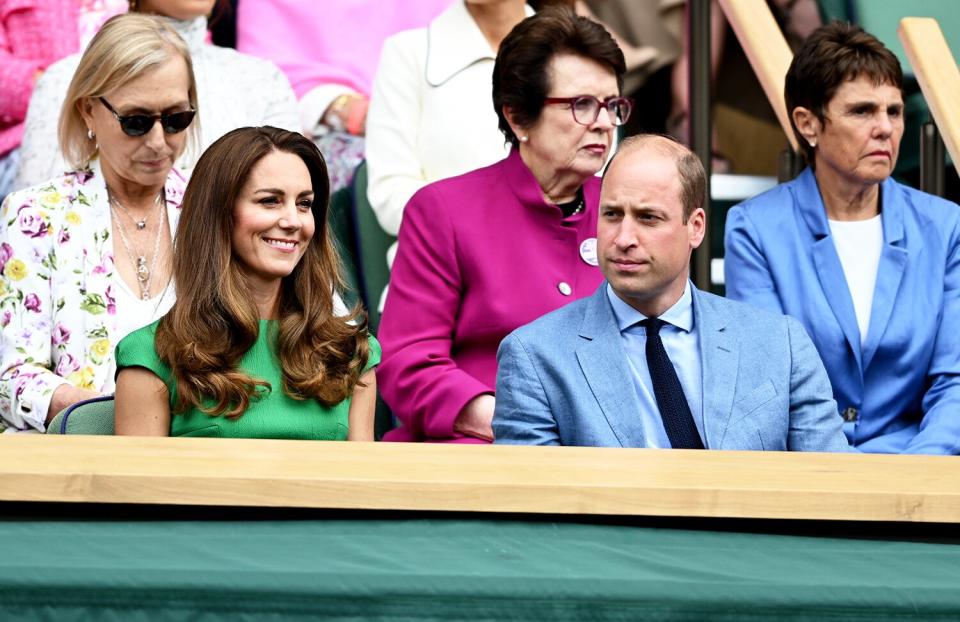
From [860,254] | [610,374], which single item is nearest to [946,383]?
[860,254]

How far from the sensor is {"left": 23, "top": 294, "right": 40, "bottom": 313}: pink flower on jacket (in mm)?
2660

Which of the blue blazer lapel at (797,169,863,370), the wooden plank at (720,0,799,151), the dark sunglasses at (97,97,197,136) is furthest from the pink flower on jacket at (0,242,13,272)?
the wooden plank at (720,0,799,151)

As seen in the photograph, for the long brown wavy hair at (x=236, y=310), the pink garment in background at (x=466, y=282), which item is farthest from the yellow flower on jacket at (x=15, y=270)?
the pink garment in background at (x=466, y=282)

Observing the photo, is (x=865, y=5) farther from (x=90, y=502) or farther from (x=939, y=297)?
(x=90, y=502)

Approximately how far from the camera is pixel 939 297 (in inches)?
113

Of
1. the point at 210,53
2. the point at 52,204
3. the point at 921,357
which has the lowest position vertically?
the point at 921,357

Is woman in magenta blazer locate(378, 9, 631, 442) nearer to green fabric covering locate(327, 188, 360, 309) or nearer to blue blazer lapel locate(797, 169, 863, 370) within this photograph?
blue blazer lapel locate(797, 169, 863, 370)

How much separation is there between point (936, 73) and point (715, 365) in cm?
115

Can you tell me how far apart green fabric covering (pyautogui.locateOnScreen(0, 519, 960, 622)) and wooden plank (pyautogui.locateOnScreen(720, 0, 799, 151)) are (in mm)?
1926

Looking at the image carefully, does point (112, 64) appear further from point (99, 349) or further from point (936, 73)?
point (936, 73)

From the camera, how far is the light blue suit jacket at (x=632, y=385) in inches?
86.4

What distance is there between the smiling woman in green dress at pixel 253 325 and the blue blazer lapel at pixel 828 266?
0.88m

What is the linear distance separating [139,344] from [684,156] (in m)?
0.87

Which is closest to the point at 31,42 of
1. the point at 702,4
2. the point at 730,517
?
the point at 702,4
